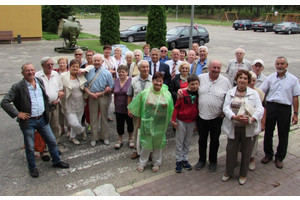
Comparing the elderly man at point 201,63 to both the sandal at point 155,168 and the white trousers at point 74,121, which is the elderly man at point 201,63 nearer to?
the sandal at point 155,168

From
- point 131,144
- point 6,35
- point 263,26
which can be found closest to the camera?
point 131,144

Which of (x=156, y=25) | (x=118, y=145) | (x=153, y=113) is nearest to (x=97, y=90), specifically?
(x=118, y=145)

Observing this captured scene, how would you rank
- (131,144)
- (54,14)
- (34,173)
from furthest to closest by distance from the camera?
(54,14), (131,144), (34,173)

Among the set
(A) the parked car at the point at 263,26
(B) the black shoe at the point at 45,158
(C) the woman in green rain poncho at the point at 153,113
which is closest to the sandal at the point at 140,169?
(C) the woman in green rain poncho at the point at 153,113

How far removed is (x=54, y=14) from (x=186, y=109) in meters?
25.8

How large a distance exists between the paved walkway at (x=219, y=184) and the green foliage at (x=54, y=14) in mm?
25644

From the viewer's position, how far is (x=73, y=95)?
18.0ft

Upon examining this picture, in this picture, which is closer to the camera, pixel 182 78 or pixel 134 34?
pixel 182 78

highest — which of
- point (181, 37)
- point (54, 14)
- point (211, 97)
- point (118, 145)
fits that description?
point (54, 14)

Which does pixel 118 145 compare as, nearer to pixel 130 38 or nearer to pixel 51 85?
pixel 51 85

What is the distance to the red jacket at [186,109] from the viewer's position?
458 centimetres

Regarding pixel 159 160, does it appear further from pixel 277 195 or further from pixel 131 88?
pixel 277 195

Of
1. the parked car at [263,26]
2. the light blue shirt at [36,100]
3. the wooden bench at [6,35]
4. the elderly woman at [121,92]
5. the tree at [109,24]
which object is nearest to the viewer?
the light blue shirt at [36,100]

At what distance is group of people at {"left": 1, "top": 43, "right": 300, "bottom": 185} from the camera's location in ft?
14.0
